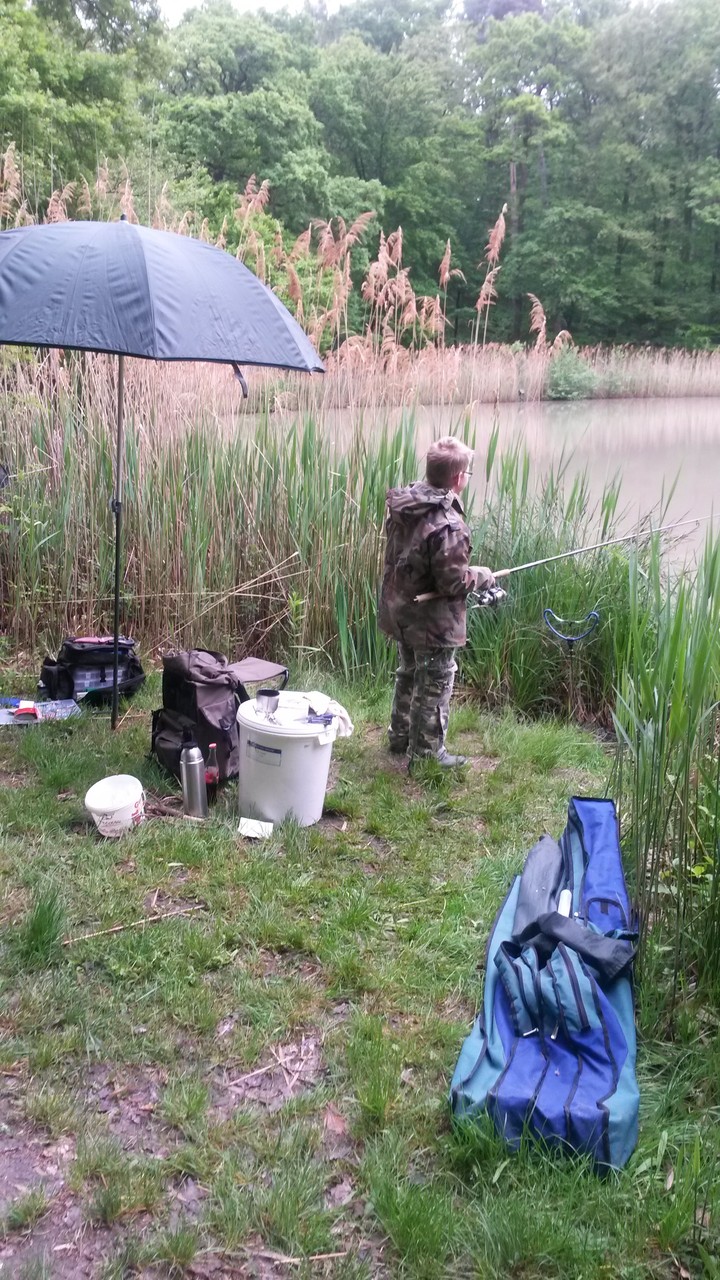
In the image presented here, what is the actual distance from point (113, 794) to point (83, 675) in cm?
117

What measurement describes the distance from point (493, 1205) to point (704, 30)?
2927 centimetres

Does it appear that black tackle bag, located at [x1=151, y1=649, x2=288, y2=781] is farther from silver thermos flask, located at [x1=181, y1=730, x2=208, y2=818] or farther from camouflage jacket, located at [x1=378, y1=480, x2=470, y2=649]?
camouflage jacket, located at [x1=378, y1=480, x2=470, y2=649]

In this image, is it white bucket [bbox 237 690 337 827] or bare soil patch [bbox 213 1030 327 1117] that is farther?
white bucket [bbox 237 690 337 827]

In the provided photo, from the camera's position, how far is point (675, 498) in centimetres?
739

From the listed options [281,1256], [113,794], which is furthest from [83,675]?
[281,1256]

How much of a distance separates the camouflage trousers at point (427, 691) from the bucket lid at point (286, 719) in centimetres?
55

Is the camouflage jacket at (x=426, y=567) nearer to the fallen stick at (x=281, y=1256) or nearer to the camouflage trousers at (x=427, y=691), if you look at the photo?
the camouflage trousers at (x=427, y=691)

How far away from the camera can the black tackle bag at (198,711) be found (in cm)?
303

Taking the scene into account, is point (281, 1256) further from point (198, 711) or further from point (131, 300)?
point (131, 300)

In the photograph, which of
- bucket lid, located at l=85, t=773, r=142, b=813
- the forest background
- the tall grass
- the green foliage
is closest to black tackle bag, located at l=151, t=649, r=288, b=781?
bucket lid, located at l=85, t=773, r=142, b=813

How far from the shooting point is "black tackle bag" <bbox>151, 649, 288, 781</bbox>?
3.03 meters

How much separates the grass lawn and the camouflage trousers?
389 mm

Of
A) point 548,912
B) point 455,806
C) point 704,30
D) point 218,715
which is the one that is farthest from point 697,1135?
point 704,30

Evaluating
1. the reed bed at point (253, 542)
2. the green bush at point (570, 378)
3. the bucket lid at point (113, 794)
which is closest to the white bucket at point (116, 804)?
the bucket lid at point (113, 794)
